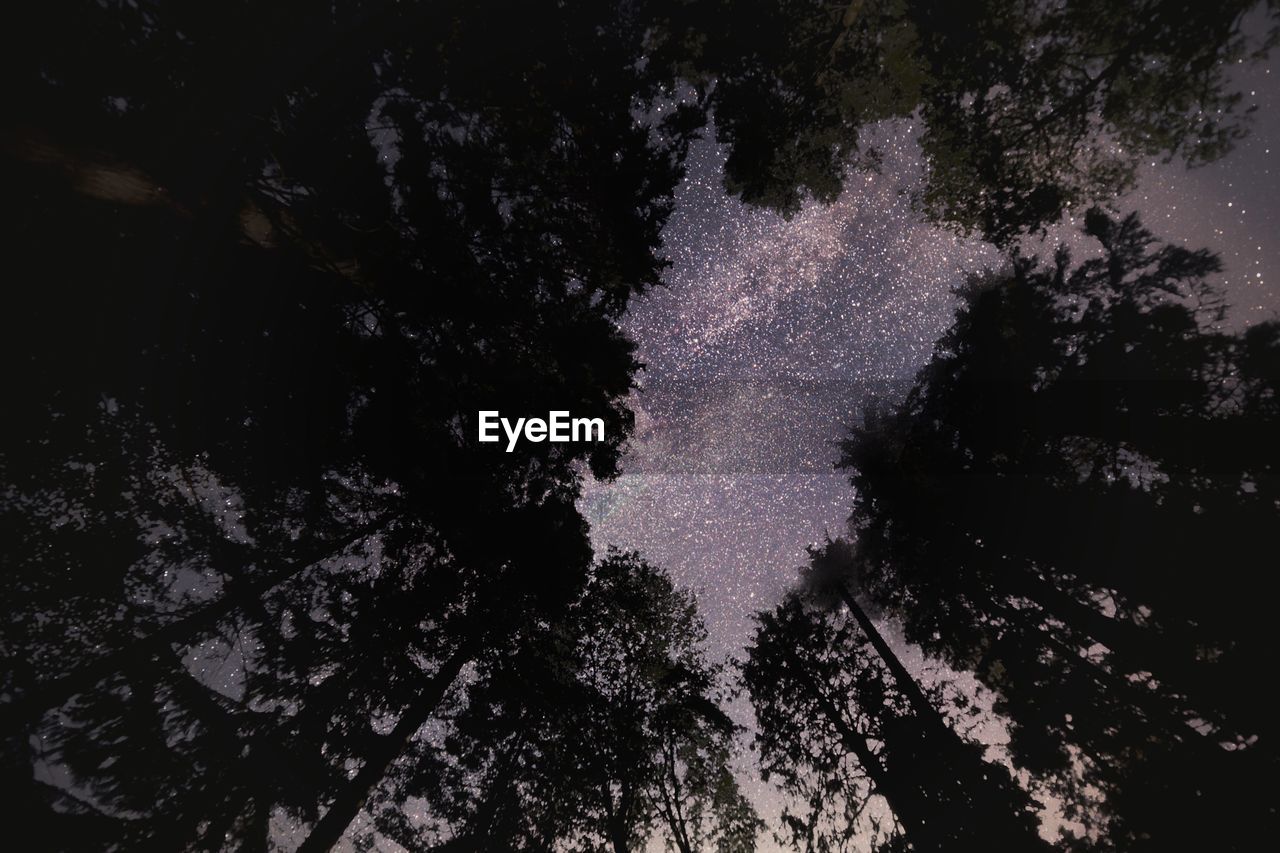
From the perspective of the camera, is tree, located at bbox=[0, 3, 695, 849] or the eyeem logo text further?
the eyeem logo text

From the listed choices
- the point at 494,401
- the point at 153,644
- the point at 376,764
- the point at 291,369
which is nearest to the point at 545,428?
the point at 494,401

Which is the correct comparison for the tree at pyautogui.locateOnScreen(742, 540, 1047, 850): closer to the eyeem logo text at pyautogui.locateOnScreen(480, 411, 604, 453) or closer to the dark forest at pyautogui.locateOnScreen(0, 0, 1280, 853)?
the dark forest at pyautogui.locateOnScreen(0, 0, 1280, 853)

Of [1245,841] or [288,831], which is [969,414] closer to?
[1245,841]

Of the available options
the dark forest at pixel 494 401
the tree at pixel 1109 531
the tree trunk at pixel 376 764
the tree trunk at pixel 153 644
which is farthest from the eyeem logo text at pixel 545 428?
the tree at pixel 1109 531

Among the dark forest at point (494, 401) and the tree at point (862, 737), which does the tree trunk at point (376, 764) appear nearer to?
the dark forest at point (494, 401)

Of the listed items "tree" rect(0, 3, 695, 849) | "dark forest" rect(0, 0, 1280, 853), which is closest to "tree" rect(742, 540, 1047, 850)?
"dark forest" rect(0, 0, 1280, 853)

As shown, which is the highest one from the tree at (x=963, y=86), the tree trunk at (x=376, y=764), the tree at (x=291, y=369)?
the tree at (x=963, y=86)
